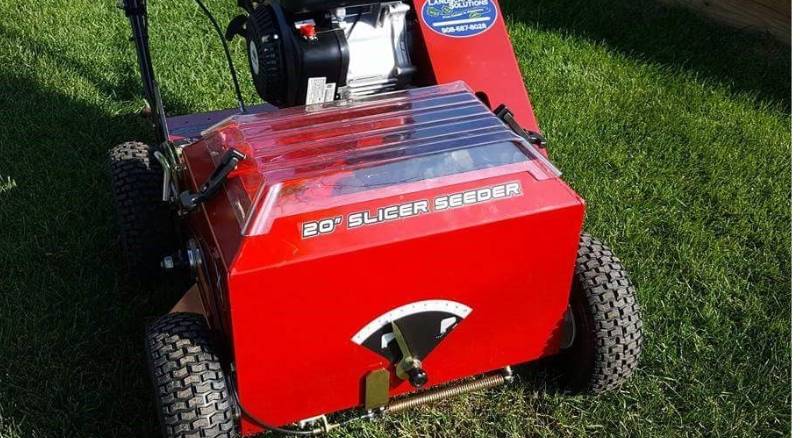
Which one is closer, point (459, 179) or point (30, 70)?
point (459, 179)

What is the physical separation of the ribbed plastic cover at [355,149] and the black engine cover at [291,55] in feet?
0.21

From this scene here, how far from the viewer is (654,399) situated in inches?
73.7

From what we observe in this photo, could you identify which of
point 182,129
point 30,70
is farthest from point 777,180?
point 30,70

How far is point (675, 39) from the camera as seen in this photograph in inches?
147

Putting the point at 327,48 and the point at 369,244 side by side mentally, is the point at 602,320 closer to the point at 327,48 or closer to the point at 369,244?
the point at 369,244

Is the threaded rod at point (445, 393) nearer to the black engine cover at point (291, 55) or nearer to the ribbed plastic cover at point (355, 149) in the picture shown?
the ribbed plastic cover at point (355, 149)

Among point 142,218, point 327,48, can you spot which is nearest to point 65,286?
point 142,218

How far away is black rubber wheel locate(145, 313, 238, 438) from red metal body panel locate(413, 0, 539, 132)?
799 millimetres

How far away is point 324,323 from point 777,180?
1.96 metres

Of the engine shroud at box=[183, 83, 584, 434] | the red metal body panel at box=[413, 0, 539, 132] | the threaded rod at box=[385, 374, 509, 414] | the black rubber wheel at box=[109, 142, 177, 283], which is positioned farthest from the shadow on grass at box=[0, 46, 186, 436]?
the red metal body panel at box=[413, 0, 539, 132]

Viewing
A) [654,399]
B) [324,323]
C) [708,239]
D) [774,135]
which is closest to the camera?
[324,323]

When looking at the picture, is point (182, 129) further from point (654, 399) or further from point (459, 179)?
point (654, 399)

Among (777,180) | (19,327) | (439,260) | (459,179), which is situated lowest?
(777,180)

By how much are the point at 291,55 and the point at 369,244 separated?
54 centimetres
